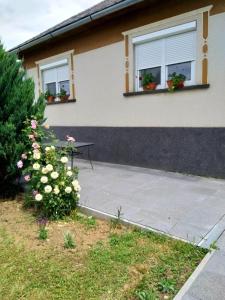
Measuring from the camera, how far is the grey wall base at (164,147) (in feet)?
16.8

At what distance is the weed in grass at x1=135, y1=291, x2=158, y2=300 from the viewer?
80.4 inches

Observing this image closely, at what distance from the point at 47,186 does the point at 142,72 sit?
12.6ft

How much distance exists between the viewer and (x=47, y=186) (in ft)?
11.3

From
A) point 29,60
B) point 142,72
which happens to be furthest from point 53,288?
point 29,60

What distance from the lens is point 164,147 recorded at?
5836 millimetres

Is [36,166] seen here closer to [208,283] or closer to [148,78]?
[208,283]

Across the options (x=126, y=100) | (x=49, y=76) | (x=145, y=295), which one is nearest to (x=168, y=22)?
(x=126, y=100)

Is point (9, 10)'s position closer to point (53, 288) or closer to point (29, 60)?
point (29, 60)

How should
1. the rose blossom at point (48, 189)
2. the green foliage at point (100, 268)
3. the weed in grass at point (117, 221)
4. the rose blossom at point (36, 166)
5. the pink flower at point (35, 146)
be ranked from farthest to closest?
the pink flower at point (35, 146) < the rose blossom at point (36, 166) < the rose blossom at point (48, 189) < the weed in grass at point (117, 221) < the green foliage at point (100, 268)

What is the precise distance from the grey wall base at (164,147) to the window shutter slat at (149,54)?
142cm

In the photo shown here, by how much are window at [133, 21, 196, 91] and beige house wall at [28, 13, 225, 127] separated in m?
0.36

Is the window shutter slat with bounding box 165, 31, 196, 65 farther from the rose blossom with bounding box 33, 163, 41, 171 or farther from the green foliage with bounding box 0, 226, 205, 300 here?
the green foliage with bounding box 0, 226, 205, 300

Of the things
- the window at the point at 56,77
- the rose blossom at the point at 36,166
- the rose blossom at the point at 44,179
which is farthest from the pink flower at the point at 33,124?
the window at the point at 56,77

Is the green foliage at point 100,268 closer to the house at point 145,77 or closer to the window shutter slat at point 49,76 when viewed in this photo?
the house at point 145,77
